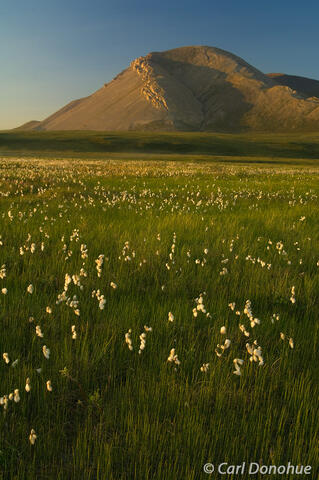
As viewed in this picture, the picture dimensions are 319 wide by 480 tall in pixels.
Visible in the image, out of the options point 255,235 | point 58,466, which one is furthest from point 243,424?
point 255,235

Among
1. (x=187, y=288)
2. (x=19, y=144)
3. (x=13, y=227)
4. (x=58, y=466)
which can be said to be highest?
(x=19, y=144)

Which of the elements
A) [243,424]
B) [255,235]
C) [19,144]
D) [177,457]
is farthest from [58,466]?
[19,144]

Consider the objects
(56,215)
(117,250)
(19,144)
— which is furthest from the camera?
(19,144)

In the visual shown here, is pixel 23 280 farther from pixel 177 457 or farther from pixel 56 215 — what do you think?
pixel 56 215

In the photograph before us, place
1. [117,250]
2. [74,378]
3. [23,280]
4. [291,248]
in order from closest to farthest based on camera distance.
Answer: [74,378] → [23,280] → [117,250] → [291,248]

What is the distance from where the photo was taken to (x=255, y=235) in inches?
313

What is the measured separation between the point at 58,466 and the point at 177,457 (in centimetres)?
73

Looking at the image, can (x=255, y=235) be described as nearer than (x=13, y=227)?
No

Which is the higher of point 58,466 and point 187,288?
point 187,288

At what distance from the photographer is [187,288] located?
15.9ft

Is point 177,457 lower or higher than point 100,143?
lower

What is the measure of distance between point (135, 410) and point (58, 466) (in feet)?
1.98

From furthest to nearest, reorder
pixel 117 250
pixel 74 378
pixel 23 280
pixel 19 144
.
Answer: pixel 19 144 < pixel 117 250 < pixel 23 280 < pixel 74 378

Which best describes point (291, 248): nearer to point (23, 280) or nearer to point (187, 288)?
point (187, 288)
